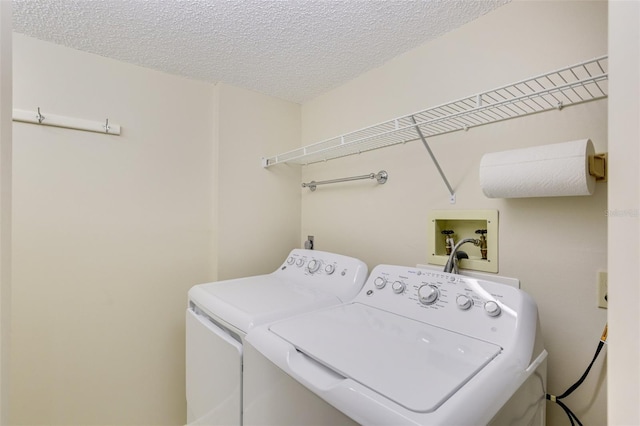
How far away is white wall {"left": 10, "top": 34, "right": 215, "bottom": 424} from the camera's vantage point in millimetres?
1435

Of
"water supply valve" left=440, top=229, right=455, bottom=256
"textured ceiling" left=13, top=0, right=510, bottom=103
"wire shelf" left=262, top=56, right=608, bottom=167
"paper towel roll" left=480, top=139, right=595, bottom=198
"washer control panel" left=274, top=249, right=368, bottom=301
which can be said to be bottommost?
"washer control panel" left=274, top=249, right=368, bottom=301

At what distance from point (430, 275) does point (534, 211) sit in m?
0.46

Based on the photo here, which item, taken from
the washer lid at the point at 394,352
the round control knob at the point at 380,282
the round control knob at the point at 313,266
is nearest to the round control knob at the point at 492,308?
the washer lid at the point at 394,352

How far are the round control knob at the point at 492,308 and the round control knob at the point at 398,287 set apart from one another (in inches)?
12.1

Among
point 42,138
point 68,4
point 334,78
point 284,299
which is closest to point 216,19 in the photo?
point 68,4

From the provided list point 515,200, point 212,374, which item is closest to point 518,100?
point 515,200

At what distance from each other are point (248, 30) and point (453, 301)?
1447 millimetres

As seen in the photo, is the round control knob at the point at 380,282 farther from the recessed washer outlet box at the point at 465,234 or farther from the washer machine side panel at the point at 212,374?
the washer machine side panel at the point at 212,374

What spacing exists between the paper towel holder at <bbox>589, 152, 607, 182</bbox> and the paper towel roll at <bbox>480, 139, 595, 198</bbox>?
0.02 m

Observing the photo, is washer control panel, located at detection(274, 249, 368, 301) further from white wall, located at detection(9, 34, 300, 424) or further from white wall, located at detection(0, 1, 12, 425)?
white wall, located at detection(0, 1, 12, 425)

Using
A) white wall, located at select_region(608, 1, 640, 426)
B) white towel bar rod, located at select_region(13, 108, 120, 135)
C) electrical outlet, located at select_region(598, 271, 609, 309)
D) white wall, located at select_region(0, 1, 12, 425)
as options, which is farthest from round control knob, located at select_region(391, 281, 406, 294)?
white towel bar rod, located at select_region(13, 108, 120, 135)

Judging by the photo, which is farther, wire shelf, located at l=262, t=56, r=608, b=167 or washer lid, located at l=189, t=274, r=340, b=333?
washer lid, located at l=189, t=274, r=340, b=333

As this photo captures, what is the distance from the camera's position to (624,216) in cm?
44

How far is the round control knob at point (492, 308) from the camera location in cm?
93
